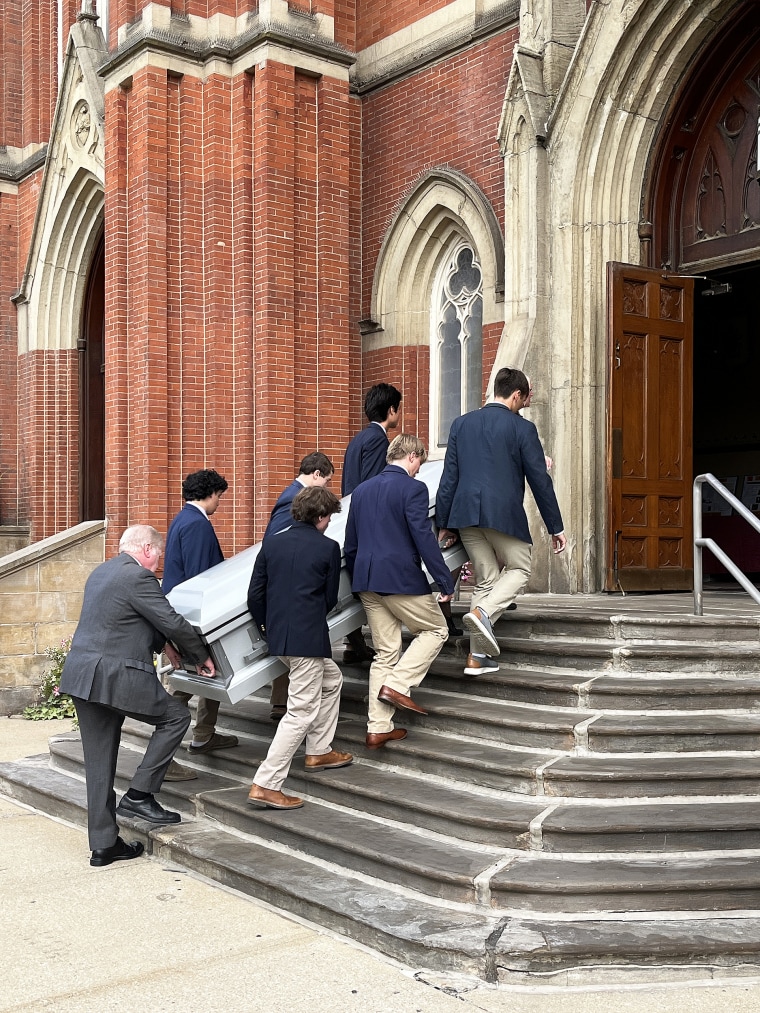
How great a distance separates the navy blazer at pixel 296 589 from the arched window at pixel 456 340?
→ 5879 millimetres

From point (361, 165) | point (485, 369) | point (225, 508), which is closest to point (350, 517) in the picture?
point (485, 369)

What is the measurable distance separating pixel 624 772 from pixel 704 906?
0.82 m

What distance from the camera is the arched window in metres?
11.7

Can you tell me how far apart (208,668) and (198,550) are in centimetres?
133

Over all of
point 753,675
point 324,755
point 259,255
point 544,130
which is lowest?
point 324,755

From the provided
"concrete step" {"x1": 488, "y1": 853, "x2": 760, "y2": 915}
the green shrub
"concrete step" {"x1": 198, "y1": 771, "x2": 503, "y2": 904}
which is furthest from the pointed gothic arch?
"concrete step" {"x1": 488, "y1": 853, "x2": 760, "y2": 915}

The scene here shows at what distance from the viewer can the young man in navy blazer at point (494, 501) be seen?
666cm

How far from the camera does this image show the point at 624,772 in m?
5.37

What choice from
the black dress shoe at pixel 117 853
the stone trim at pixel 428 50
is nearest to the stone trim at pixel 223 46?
the stone trim at pixel 428 50

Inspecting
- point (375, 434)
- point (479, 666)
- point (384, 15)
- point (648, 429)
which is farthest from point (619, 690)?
point (384, 15)

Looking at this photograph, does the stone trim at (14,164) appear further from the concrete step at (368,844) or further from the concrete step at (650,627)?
the concrete step at (368,844)

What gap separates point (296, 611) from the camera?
5.95 m

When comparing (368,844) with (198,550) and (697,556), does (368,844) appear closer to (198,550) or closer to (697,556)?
(198,550)

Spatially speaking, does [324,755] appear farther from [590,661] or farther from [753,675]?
[753,675]
